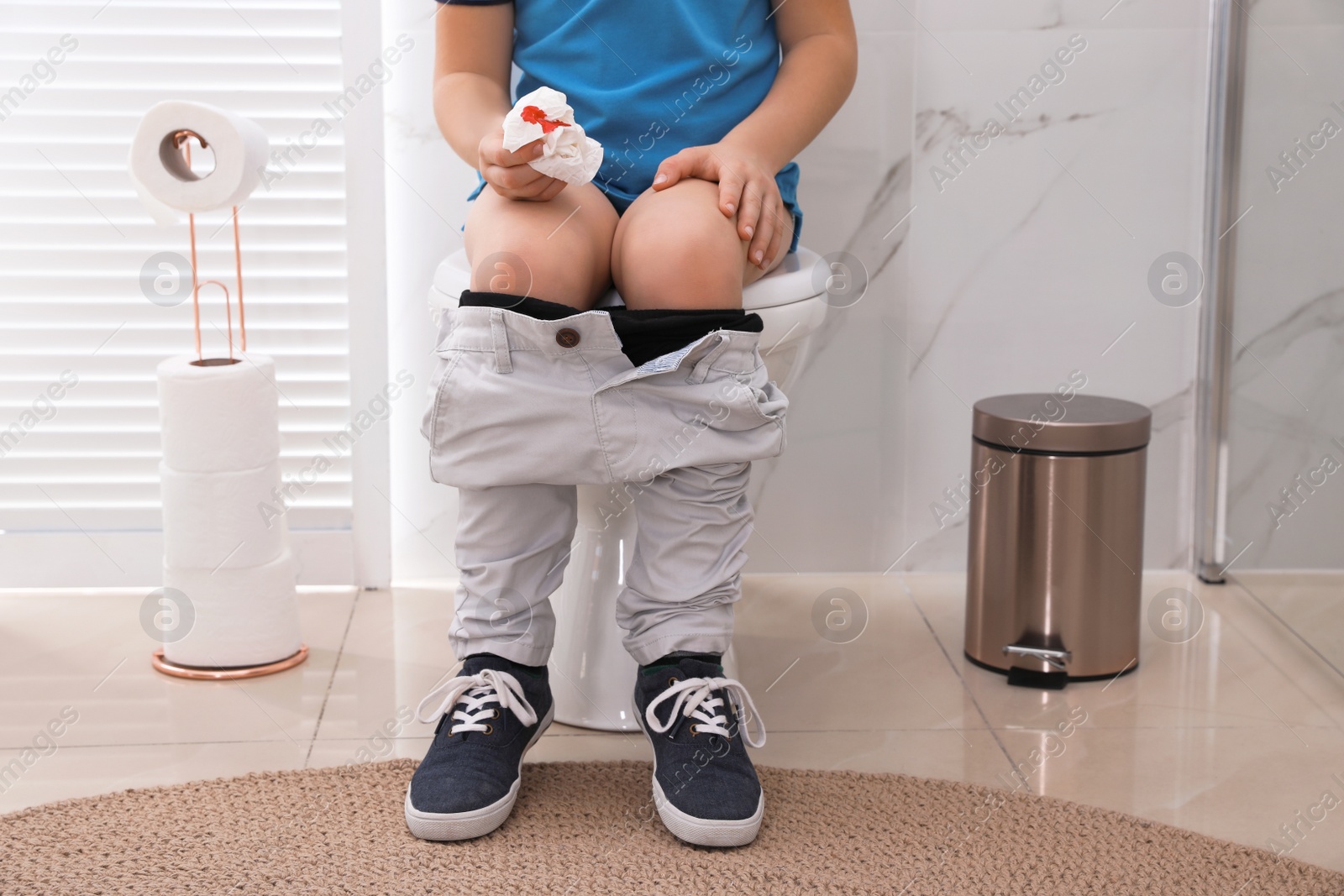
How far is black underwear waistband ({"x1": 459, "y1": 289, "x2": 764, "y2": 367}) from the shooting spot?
2.63 feet

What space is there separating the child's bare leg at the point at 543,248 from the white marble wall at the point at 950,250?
1.63 ft

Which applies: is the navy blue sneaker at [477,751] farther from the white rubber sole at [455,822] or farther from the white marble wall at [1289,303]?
the white marble wall at [1289,303]

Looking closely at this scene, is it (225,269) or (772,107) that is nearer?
(772,107)

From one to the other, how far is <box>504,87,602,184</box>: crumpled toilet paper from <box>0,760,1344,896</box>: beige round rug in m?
0.46

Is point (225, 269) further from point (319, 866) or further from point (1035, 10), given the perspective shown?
point (1035, 10)

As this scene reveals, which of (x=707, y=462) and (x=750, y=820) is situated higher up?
(x=707, y=462)

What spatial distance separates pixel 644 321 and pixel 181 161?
57 centimetres

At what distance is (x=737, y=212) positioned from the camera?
0.87 metres

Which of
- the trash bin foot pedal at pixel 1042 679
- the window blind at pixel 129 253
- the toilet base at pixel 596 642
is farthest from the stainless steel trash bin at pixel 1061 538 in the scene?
the window blind at pixel 129 253

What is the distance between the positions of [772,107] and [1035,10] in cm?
50

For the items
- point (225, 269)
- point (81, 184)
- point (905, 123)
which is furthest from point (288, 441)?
point (905, 123)

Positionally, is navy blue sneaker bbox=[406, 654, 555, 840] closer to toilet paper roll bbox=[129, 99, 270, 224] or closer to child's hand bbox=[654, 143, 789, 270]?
child's hand bbox=[654, 143, 789, 270]

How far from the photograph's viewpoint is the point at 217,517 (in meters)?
1.12

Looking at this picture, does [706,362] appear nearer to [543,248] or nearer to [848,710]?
[543,248]
